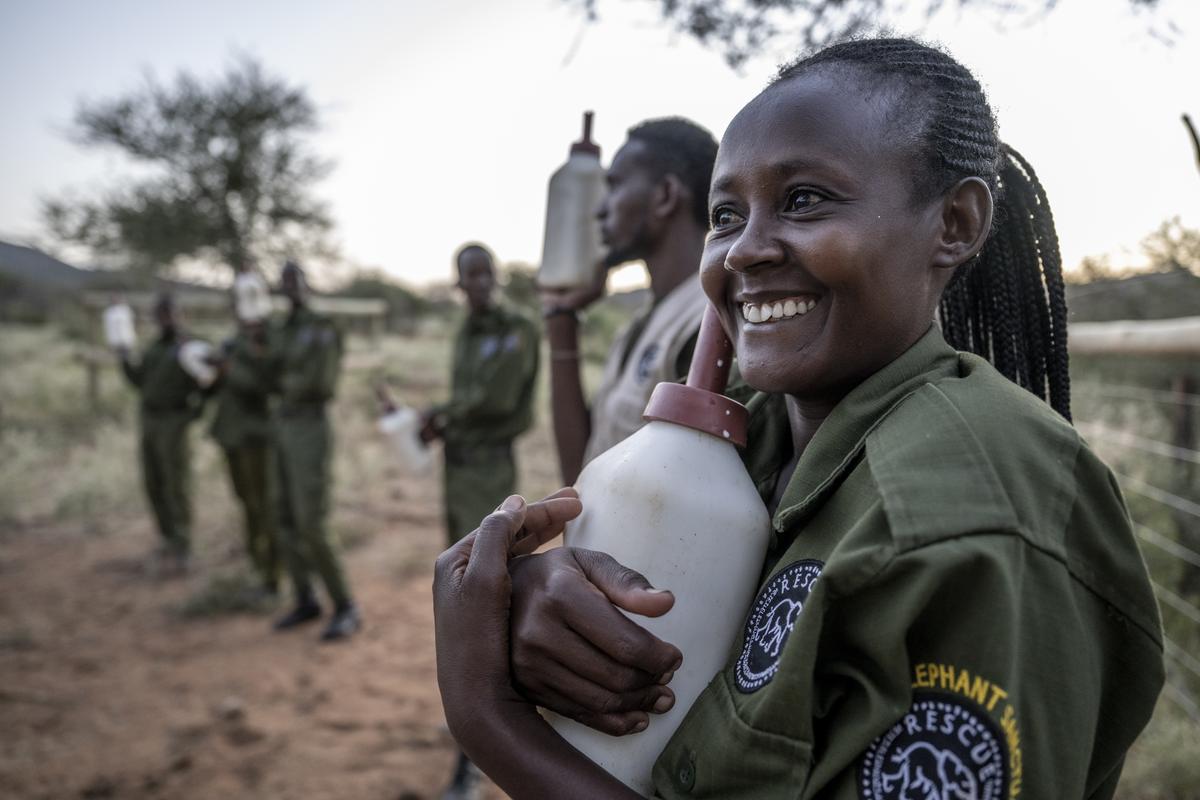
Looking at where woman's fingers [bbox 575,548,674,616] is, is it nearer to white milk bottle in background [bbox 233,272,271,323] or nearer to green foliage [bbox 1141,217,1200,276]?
green foliage [bbox 1141,217,1200,276]

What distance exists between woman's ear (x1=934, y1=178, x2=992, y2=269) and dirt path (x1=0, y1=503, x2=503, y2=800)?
322 centimetres

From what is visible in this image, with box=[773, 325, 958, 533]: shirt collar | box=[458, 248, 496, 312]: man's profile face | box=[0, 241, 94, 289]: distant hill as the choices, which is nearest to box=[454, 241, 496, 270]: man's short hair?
box=[458, 248, 496, 312]: man's profile face

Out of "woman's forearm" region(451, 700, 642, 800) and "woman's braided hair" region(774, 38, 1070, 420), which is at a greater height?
"woman's braided hair" region(774, 38, 1070, 420)

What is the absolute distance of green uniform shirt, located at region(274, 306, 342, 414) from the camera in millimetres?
5125

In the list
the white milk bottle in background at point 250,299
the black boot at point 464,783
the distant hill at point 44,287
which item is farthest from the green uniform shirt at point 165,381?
the distant hill at point 44,287

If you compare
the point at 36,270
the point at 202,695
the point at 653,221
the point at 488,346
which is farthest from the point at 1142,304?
the point at 36,270

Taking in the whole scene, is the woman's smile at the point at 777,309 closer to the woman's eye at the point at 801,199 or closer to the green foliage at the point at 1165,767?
the woman's eye at the point at 801,199

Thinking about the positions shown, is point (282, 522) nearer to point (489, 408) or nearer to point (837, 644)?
point (489, 408)

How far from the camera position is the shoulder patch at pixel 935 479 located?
66 centimetres

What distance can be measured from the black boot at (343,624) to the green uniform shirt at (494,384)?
5.56ft

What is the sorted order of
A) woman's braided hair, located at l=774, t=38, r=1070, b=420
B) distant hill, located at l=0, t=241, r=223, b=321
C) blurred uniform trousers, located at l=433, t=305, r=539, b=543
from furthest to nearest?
distant hill, located at l=0, t=241, r=223, b=321, blurred uniform trousers, located at l=433, t=305, r=539, b=543, woman's braided hair, located at l=774, t=38, r=1070, b=420

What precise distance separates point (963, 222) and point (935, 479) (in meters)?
0.39

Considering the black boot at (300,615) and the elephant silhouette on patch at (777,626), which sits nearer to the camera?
the elephant silhouette on patch at (777,626)

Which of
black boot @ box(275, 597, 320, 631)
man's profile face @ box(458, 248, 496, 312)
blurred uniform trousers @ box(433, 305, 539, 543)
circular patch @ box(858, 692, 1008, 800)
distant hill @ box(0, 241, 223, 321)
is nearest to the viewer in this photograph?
circular patch @ box(858, 692, 1008, 800)
